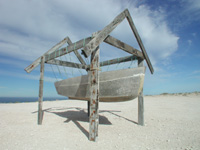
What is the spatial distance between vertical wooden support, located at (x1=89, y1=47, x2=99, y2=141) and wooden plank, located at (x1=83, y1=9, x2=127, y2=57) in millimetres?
348

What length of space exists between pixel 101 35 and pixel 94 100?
185 centimetres

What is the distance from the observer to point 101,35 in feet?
11.1

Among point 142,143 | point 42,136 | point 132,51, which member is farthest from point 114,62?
point 42,136

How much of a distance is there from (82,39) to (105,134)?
319cm

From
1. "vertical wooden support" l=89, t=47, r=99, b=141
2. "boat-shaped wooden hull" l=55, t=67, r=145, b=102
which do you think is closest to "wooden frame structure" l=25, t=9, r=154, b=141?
"vertical wooden support" l=89, t=47, r=99, b=141

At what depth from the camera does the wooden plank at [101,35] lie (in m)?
3.02

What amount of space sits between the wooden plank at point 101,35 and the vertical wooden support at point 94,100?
348mm

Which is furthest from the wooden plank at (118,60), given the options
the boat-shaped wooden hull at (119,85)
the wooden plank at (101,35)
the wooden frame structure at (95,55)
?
the wooden plank at (101,35)

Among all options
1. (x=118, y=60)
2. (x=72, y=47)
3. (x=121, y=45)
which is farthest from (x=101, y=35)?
(x=118, y=60)

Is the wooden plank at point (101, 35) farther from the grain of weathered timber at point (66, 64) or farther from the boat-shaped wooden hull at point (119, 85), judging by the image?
the grain of weathered timber at point (66, 64)

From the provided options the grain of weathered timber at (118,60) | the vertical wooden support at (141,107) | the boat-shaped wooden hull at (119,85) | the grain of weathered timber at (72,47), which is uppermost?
the grain of weathered timber at (72,47)

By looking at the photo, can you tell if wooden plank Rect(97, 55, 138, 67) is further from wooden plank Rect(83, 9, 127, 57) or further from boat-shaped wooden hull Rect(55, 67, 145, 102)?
wooden plank Rect(83, 9, 127, 57)

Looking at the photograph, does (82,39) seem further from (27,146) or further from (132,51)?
(27,146)

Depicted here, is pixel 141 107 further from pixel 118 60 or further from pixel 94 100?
pixel 94 100
